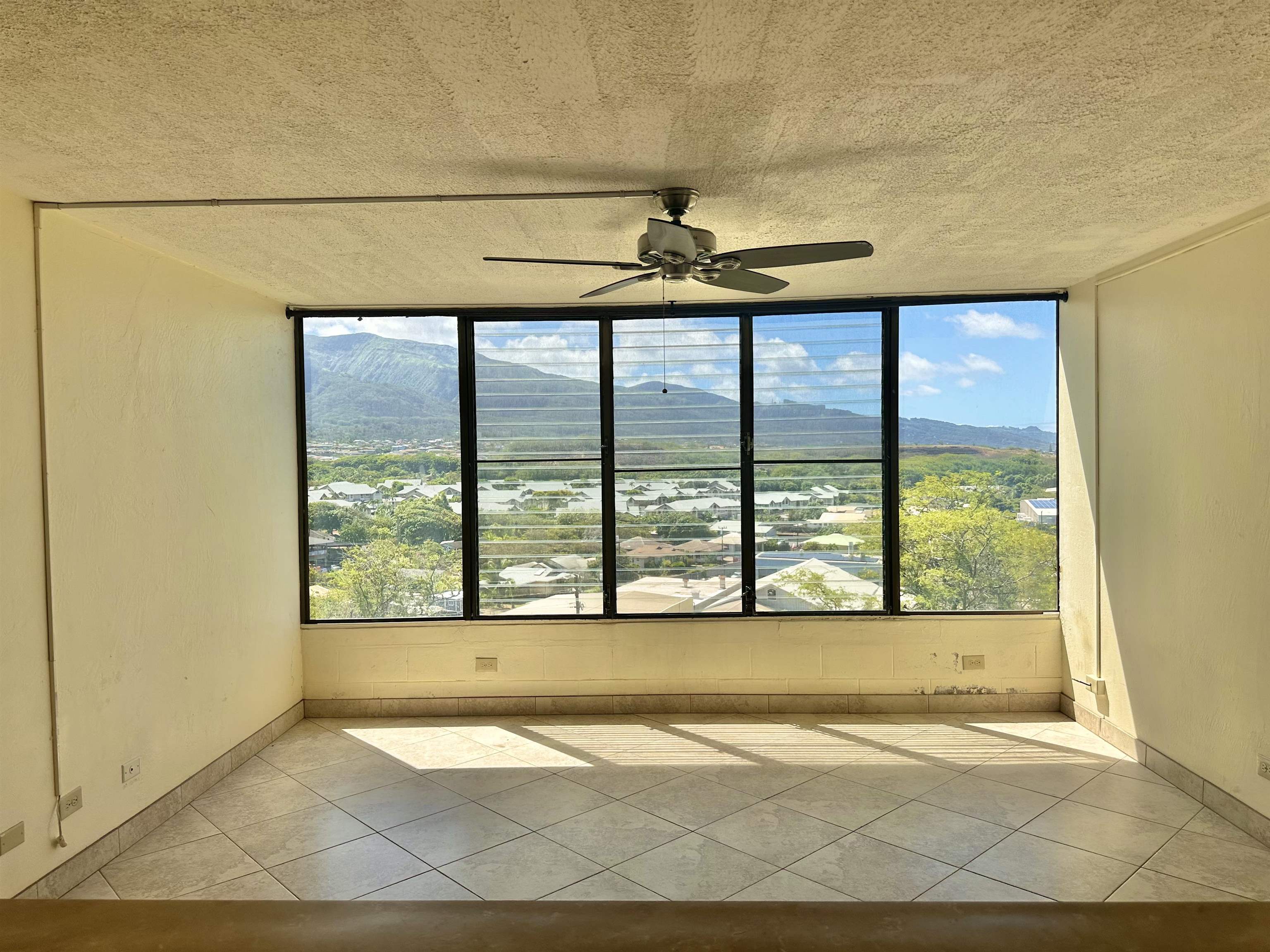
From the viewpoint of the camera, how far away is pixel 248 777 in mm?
4488

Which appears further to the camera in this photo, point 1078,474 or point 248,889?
point 1078,474

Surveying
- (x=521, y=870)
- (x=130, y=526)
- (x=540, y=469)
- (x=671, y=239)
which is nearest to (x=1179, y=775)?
(x=521, y=870)

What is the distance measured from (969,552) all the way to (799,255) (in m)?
3.33

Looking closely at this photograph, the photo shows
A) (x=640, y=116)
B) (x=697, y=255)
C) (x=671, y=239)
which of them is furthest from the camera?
(x=697, y=255)

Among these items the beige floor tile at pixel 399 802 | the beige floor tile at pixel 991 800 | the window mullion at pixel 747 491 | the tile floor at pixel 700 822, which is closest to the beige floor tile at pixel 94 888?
the tile floor at pixel 700 822

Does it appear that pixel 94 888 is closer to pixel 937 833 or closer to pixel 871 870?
pixel 871 870

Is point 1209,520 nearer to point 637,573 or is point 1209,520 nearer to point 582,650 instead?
point 637,573

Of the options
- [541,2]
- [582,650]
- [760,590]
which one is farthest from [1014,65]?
[582,650]

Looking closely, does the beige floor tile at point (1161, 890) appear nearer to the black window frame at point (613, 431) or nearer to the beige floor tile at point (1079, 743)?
the beige floor tile at point (1079, 743)

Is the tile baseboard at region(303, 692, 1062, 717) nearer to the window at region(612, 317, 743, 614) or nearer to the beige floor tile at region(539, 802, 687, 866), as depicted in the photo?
the window at region(612, 317, 743, 614)

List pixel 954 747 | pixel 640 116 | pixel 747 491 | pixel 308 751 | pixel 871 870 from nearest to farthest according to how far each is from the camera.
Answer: pixel 640 116, pixel 871 870, pixel 954 747, pixel 308 751, pixel 747 491

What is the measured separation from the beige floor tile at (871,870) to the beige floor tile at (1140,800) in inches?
45.9

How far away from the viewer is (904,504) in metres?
5.59

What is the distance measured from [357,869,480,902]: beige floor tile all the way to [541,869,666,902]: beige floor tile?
0.36 m
